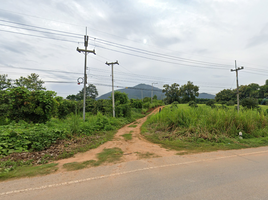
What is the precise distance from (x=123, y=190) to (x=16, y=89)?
1047cm

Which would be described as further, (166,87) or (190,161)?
(166,87)

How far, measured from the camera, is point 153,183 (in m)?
3.45

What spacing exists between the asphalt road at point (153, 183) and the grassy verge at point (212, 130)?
2.88 meters

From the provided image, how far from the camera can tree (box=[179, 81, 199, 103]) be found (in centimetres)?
6600

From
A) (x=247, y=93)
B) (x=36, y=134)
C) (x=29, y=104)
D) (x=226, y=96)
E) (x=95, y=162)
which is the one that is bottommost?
(x=95, y=162)

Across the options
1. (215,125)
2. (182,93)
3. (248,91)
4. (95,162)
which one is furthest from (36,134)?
(248,91)

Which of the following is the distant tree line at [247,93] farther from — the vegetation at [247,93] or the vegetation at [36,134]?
the vegetation at [36,134]

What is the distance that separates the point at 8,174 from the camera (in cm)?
394

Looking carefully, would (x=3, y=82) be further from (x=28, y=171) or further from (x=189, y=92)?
(x=189, y=92)

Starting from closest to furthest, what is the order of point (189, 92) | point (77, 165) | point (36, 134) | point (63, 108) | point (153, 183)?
point (153, 183) < point (77, 165) < point (36, 134) < point (63, 108) < point (189, 92)

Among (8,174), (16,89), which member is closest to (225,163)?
(8,174)

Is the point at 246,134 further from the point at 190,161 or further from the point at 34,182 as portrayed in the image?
the point at 34,182

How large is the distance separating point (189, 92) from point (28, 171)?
69504 mm

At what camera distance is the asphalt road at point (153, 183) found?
9.70ft
